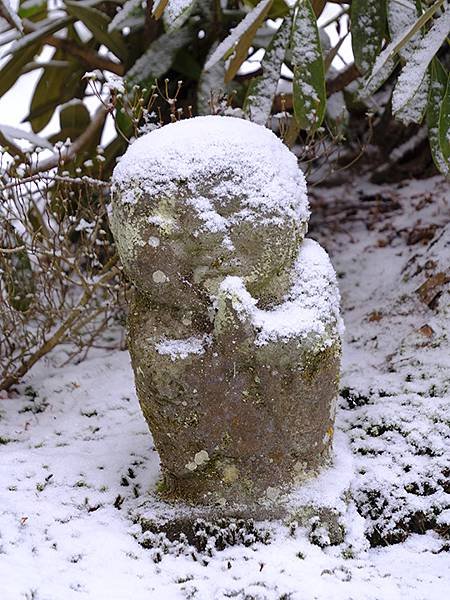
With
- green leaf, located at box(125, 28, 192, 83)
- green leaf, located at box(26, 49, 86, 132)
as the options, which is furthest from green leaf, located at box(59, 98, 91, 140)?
green leaf, located at box(125, 28, 192, 83)

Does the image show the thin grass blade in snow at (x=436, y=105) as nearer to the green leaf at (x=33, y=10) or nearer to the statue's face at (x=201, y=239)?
the statue's face at (x=201, y=239)

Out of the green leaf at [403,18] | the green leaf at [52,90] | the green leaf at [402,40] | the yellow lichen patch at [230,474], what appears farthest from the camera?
the green leaf at [52,90]

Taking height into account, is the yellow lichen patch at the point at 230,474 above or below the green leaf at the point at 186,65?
below

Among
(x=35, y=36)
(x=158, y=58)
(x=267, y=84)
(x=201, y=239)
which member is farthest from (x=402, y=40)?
(x=35, y=36)

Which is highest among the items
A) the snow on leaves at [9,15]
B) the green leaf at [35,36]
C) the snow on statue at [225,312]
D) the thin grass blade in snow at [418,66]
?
the snow on leaves at [9,15]

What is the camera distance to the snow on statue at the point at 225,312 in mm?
1580

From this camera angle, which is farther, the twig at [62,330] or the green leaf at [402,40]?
the twig at [62,330]

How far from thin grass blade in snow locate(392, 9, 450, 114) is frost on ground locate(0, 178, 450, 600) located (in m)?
0.78

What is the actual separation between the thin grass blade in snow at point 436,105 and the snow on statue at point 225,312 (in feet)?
2.34

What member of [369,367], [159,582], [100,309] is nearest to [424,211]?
[369,367]

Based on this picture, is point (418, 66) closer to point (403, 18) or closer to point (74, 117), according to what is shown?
point (403, 18)

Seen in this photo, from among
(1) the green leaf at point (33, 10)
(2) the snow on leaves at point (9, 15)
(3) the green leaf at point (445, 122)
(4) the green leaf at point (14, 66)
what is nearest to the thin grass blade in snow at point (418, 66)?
(3) the green leaf at point (445, 122)

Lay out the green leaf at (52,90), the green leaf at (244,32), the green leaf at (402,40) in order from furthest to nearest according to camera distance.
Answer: the green leaf at (52,90) < the green leaf at (244,32) < the green leaf at (402,40)

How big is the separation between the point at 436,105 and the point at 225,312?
1.10m
